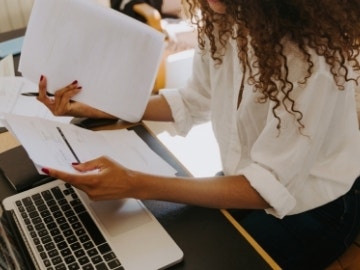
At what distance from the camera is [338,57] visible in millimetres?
714

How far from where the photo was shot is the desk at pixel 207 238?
2.22ft

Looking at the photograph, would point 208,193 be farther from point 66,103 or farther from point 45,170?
point 66,103

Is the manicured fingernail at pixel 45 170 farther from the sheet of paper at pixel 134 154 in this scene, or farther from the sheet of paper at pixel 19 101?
the sheet of paper at pixel 19 101

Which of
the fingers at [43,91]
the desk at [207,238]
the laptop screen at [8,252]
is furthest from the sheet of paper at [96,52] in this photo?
the laptop screen at [8,252]

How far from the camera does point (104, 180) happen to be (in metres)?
0.70

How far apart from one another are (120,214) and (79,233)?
0.09 m

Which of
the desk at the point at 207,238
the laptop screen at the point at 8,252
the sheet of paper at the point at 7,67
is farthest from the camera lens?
the sheet of paper at the point at 7,67

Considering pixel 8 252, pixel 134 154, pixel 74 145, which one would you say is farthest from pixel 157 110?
pixel 8 252

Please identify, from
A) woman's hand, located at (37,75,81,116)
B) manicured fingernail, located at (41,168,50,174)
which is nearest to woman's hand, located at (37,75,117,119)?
woman's hand, located at (37,75,81,116)

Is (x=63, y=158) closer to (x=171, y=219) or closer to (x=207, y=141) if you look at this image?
(x=171, y=219)

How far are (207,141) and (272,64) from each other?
1.40 meters

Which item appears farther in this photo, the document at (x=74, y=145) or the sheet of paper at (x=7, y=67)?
the sheet of paper at (x=7, y=67)

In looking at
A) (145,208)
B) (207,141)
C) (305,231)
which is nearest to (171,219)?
(145,208)

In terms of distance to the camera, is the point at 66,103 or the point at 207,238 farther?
the point at 66,103
